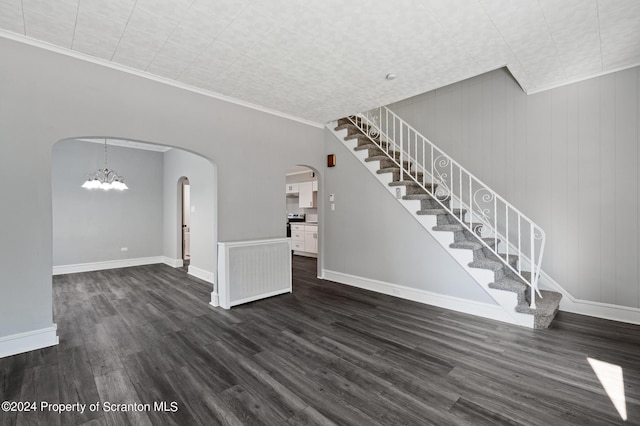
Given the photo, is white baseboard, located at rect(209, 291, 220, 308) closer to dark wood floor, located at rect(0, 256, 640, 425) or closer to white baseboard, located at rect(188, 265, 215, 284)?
dark wood floor, located at rect(0, 256, 640, 425)

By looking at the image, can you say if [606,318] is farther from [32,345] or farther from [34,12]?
[34,12]

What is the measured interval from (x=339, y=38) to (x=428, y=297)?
3407mm

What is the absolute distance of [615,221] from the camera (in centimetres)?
327

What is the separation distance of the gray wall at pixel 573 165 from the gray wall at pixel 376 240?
1306 millimetres

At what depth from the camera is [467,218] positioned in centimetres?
436

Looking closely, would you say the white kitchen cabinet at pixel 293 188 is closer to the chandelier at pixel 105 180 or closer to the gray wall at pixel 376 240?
the gray wall at pixel 376 240

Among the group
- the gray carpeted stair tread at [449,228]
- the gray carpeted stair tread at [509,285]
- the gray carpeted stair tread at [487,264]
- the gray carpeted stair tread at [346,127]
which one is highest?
the gray carpeted stair tread at [346,127]

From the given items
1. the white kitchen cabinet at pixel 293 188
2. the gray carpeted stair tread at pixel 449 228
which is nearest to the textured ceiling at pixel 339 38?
the gray carpeted stair tread at pixel 449 228

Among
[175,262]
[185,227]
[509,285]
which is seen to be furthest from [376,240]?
[185,227]

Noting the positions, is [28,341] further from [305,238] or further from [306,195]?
[306,195]

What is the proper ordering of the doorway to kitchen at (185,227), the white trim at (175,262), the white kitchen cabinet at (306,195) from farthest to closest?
the white kitchen cabinet at (306,195) < the doorway to kitchen at (185,227) < the white trim at (175,262)

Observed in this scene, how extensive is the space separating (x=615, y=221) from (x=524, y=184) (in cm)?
100

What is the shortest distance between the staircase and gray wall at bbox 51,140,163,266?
4982 millimetres

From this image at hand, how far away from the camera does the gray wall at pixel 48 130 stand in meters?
2.53
